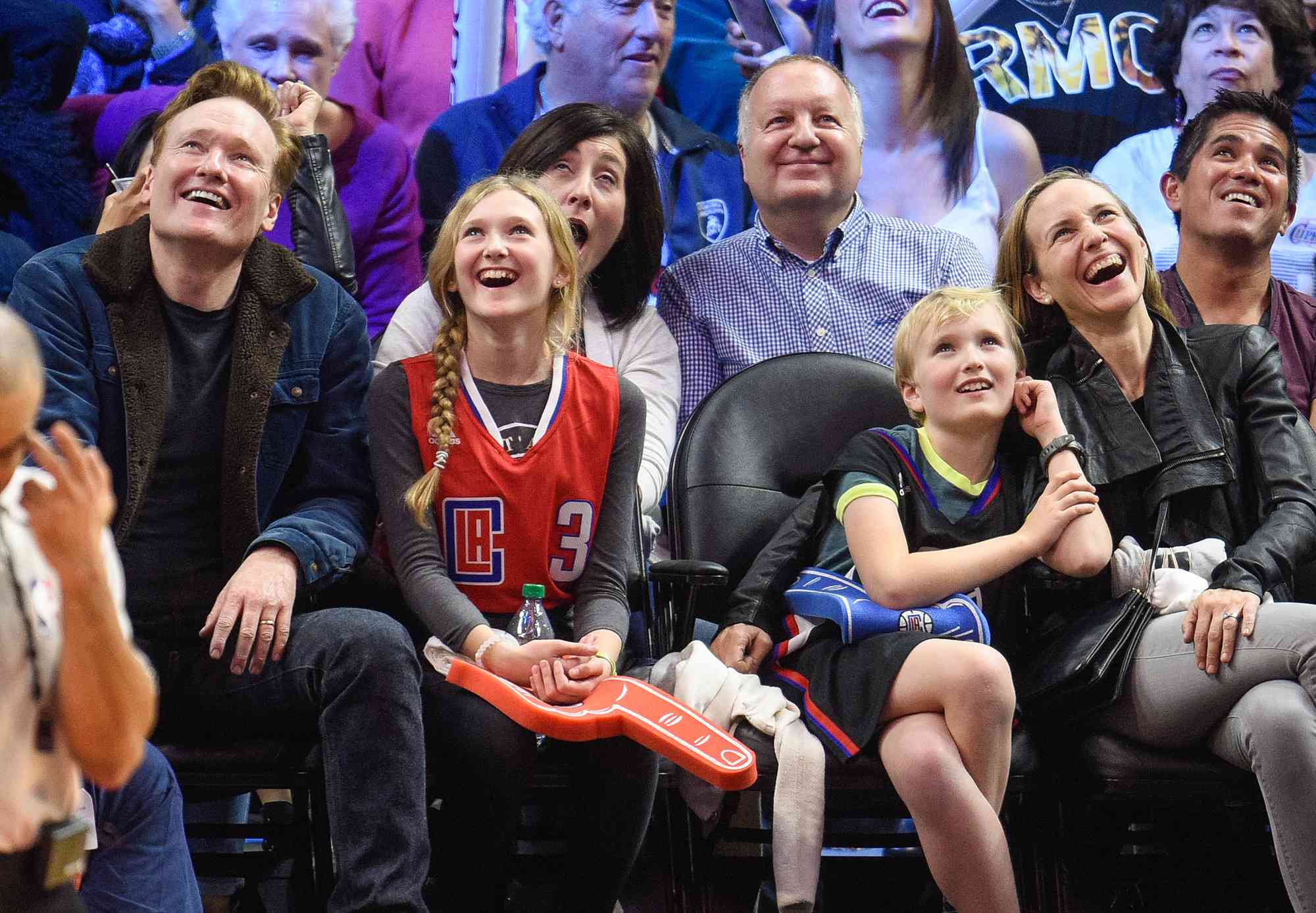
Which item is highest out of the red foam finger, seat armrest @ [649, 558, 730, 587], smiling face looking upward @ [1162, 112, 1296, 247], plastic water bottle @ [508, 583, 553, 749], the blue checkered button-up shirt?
smiling face looking upward @ [1162, 112, 1296, 247]

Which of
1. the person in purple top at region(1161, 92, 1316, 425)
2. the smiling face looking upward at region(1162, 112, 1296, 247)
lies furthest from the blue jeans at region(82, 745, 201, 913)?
the smiling face looking upward at region(1162, 112, 1296, 247)

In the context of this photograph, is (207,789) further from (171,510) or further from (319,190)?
(319,190)

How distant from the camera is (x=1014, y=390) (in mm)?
2311

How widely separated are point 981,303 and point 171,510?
1378 mm

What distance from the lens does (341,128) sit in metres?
3.37

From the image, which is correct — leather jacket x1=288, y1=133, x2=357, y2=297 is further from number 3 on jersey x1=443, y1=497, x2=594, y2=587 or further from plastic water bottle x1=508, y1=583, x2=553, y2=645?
plastic water bottle x1=508, y1=583, x2=553, y2=645

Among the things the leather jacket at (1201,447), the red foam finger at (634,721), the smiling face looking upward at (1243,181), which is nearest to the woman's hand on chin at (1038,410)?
the leather jacket at (1201,447)

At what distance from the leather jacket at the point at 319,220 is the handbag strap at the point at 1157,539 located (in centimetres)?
159

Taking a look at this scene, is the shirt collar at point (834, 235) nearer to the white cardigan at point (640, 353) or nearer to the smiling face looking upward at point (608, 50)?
the white cardigan at point (640, 353)

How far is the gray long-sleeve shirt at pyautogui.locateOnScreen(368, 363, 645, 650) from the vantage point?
207cm

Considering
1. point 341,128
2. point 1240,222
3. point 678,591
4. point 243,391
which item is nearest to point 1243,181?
point 1240,222

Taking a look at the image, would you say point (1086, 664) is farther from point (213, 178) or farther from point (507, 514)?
point (213, 178)

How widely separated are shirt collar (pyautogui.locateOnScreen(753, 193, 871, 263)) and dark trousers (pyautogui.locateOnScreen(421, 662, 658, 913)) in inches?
59.1

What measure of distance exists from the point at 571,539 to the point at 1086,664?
2.76 feet
